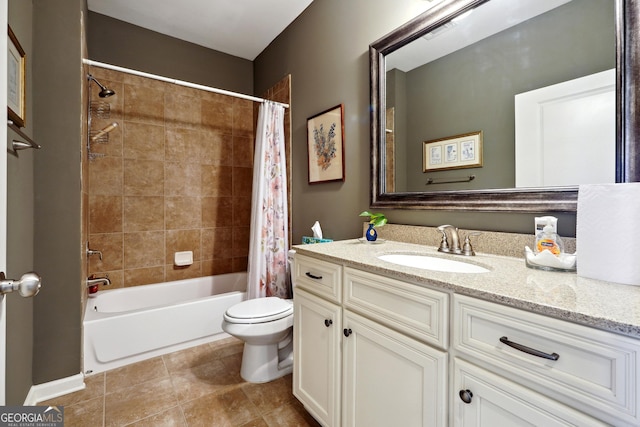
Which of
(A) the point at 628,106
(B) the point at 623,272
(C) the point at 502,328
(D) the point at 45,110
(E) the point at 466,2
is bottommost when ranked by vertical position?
(C) the point at 502,328

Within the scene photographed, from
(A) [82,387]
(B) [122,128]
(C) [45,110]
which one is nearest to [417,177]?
(C) [45,110]

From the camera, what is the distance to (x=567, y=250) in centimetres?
98

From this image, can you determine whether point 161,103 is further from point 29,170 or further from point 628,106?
point 628,106

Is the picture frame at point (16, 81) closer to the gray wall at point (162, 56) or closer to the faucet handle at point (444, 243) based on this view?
the gray wall at point (162, 56)

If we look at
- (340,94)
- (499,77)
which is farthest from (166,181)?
(499,77)

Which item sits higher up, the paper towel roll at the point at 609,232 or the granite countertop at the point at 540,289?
the paper towel roll at the point at 609,232

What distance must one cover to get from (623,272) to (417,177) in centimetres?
87

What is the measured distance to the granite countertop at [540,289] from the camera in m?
0.56

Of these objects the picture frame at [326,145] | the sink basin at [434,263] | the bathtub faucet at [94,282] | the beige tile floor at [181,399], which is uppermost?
the picture frame at [326,145]

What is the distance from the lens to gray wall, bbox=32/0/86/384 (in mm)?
1528

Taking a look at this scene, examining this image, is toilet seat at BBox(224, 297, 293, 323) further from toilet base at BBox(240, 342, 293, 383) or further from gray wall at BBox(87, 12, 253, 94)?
gray wall at BBox(87, 12, 253, 94)

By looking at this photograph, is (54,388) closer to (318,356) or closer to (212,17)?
(318,356)

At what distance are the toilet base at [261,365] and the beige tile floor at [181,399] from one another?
0.13 feet

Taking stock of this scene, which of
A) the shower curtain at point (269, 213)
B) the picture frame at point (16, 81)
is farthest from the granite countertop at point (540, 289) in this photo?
the picture frame at point (16, 81)
